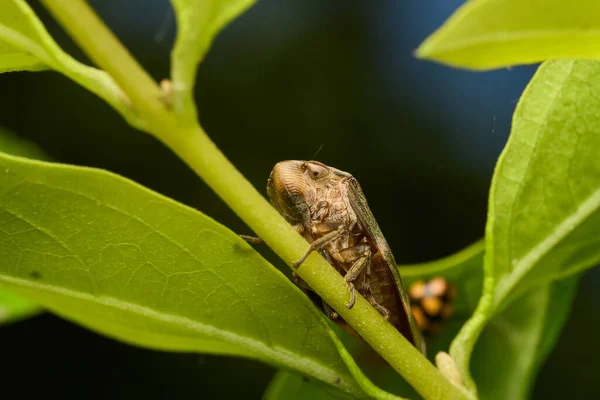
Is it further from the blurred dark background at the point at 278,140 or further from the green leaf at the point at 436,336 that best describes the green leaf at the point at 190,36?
the blurred dark background at the point at 278,140

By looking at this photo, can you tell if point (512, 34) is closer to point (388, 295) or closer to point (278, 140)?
point (388, 295)

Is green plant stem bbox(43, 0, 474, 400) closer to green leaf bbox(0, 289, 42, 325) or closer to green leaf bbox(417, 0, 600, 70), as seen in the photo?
green leaf bbox(417, 0, 600, 70)

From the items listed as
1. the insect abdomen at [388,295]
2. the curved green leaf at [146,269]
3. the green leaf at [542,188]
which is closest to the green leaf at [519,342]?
the insect abdomen at [388,295]

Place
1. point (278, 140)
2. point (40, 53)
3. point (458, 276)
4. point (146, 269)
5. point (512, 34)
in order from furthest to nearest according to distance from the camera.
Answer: point (278, 140) → point (458, 276) → point (146, 269) → point (40, 53) → point (512, 34)

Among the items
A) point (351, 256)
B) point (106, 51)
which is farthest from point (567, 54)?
point (351, 256)

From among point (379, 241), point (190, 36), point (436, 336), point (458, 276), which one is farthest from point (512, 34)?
point (436, 336)

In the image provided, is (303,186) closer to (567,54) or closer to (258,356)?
(258,356)

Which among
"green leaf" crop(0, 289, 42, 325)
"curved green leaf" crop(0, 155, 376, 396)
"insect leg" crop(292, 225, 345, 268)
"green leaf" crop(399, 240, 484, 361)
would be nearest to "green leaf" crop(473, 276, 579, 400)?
"green leaf" crop(399, 240, 484, 361)
